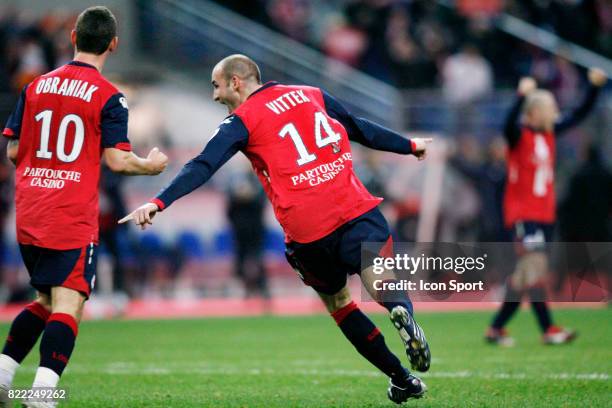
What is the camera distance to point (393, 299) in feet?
19.9

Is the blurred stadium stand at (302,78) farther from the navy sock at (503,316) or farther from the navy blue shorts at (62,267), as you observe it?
the navy blue shorts at (62,267)

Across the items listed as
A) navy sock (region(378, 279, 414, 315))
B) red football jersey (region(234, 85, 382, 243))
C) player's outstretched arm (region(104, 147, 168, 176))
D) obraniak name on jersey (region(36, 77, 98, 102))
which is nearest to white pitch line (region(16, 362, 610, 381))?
navy sock (region(378, 279, 414, 315))

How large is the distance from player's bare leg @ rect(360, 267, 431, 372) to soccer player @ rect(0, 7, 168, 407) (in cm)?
152

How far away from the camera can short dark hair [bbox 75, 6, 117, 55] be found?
6.02m

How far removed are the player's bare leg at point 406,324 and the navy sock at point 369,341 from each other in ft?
1.31

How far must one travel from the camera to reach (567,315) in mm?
14211

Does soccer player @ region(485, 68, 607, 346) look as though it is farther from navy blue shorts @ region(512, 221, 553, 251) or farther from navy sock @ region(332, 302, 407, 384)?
navy sock @ region(332, 302, 407, 384)

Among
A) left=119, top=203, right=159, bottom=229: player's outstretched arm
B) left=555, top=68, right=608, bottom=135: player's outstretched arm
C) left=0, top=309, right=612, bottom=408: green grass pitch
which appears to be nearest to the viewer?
left=119, top=203, right=159, bottom=229: player's outstretched arm

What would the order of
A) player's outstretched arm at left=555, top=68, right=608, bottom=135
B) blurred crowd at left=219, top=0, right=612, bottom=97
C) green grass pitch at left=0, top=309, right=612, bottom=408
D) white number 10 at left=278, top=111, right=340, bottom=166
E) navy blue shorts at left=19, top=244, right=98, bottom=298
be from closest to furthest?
navy blue shorts at left=19, top=244, right=98, bottom=298
white number 10 at left=278, top=111, right=340, bottom=166
green grass pitch at left=0, top=309, right=612, bottom=408
player's outstretched arm at left=555, top=68, right=608, bottom=135
blurred crowd at left=219, top=0, right=612, bottom=97

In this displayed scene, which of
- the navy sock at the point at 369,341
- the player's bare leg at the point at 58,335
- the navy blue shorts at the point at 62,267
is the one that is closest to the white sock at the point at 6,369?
the player's bare leg at the point at 58,335

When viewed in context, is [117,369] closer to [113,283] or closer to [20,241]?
[20,241]

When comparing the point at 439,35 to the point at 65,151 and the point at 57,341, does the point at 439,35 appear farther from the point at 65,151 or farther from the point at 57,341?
the point at 57,341

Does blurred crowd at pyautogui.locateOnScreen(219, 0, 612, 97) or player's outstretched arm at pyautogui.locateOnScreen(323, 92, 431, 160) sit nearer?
player's outstretched arm at pyautogui.locateOnScreen(323, 92, 431, 160)

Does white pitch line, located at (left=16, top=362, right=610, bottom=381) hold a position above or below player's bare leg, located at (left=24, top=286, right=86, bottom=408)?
below
